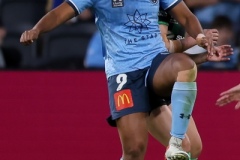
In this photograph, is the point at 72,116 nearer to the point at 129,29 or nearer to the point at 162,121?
the point at 162,121

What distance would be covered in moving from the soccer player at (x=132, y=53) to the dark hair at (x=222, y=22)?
7.45ft

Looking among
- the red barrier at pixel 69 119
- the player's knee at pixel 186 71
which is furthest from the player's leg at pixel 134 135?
the red barrier at pixel 69 119

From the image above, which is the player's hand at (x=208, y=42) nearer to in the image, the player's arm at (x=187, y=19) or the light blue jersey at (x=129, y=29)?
the player's arm at (x=187, y=19)

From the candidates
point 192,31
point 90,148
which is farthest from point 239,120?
point 192,31

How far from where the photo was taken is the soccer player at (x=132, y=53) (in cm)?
598

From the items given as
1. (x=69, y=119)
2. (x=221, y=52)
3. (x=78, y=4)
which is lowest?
(x=69, y=119)

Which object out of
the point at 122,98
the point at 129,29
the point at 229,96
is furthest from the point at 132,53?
the point at 229,96

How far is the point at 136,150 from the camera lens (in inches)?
236

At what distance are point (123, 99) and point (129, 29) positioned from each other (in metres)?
0.42

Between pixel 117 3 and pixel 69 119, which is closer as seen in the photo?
pixel 117 3

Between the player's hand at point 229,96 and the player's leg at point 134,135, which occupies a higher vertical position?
the player's hand at point 229,96

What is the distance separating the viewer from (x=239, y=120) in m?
7.58

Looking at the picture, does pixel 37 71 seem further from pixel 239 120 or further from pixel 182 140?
pixel 182 140

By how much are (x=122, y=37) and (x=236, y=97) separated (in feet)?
2.59
